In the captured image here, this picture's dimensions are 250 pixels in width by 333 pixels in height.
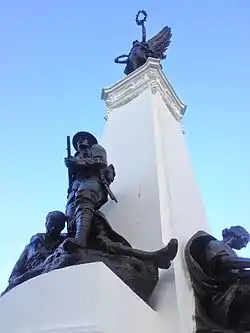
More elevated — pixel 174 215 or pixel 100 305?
pixel 174 215

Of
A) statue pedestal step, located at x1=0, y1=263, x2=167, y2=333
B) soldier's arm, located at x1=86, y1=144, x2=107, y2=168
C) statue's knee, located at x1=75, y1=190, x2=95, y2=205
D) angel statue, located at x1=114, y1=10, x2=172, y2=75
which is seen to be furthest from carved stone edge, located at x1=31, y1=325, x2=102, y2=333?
angel statue, located at x1=114, y1=10, x2=172, y2=75

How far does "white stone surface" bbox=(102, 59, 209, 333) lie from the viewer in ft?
16.4

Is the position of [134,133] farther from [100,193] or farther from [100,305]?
[100,305]

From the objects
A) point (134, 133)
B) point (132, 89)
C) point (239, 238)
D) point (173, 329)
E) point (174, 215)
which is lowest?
point (173, 329)

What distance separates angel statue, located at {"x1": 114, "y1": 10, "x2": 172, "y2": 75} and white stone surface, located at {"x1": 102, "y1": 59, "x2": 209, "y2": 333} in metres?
0.47

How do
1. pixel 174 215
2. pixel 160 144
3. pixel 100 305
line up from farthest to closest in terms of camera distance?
1. pixel 160 144
2. pixel 174 215
3. pixel 100 305

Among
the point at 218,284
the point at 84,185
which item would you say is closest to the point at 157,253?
the point at 218,284

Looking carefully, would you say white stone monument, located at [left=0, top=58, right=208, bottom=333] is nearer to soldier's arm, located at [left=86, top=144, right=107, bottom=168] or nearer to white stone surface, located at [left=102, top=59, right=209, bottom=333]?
white stone surface, located at [left=102, top=59, right=209, bottom=333]

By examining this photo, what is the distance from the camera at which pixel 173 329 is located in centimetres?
463

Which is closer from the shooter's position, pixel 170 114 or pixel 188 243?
pixel 188 243

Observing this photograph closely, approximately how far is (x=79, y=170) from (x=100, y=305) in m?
1.68

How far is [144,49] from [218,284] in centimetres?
448

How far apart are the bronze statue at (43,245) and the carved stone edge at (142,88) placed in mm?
2592

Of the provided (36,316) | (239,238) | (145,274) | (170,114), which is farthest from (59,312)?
(170,114)
